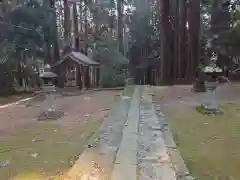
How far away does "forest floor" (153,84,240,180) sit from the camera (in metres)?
3.72

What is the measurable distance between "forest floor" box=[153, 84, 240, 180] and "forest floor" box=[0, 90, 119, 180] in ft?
5.43

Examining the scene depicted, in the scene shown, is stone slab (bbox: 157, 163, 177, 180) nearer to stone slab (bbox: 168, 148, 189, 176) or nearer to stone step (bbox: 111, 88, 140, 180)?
stone slab (bbox: 168, 148, 189, 176)

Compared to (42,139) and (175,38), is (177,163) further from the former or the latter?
(175,38)

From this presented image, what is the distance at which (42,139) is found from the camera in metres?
5.24

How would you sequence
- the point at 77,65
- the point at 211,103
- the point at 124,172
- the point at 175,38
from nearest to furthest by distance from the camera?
the point at 124,172 → the point at 211,103 → the point at 77,65 → the point at 175,38

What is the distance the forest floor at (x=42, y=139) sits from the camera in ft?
12.4

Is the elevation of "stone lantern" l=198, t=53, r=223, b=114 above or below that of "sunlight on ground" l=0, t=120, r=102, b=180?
above

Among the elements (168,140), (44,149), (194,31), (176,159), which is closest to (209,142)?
(168,140)

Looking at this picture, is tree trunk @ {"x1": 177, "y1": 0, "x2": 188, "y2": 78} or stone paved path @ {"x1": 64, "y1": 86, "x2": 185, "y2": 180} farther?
tree trunk @ {"x1": 177, "y1": 0, "x2": 188, "y2": 78}

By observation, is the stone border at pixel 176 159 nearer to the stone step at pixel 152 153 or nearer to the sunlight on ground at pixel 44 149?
the stone step at pixel 152 153

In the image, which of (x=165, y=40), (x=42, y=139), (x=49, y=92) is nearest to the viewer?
(x=42, y=139)

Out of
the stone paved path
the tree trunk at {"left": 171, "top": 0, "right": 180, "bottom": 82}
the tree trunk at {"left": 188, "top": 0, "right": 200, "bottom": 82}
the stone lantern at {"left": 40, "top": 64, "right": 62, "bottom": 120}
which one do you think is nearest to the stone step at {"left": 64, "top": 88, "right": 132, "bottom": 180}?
the stone paved path

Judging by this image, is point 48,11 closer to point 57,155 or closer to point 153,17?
point 153,17

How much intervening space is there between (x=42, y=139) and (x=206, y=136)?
9.89 ft
